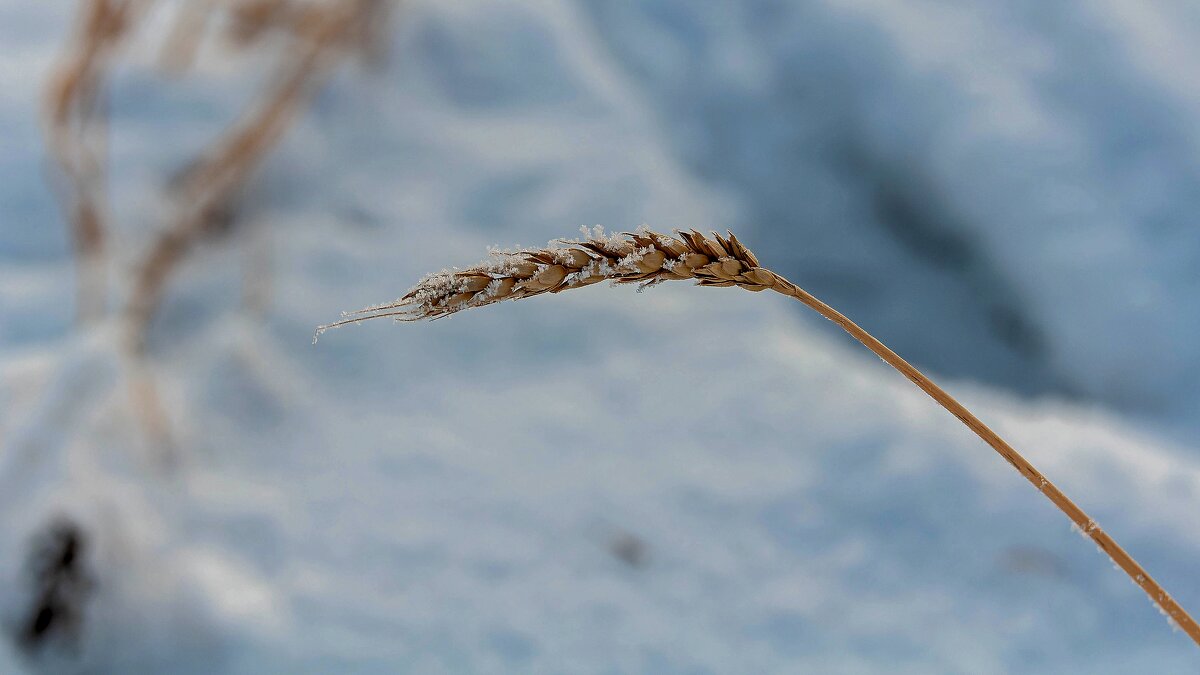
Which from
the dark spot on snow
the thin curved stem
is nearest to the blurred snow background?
the dark spot on snow

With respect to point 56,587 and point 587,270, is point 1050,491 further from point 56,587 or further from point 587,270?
point 56,587

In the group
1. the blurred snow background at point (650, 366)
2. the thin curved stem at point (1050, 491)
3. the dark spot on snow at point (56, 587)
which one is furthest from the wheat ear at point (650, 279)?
the dark spot on snow at point (56, 587)

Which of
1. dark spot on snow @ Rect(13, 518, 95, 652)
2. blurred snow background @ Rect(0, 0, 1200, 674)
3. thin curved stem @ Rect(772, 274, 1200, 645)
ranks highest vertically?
blurred snow background @ Rect(0, 0, 1200, 674)

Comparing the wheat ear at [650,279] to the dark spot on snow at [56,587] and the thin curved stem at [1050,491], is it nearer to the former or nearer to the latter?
the thin curved stem at [1050,491]

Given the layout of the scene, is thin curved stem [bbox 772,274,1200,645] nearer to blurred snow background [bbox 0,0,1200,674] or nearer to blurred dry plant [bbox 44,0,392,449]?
blurred snow background [bbox 0,0,1200,674]

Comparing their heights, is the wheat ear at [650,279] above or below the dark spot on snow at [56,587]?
above

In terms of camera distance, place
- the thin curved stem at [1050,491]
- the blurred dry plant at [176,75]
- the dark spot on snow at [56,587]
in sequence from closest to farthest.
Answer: the thin curved stem at [1050,491]
the dark spot on snow at [56,587]
the blurred dry plant at [176,75]

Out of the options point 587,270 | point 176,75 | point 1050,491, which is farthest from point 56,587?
point 1050,491
